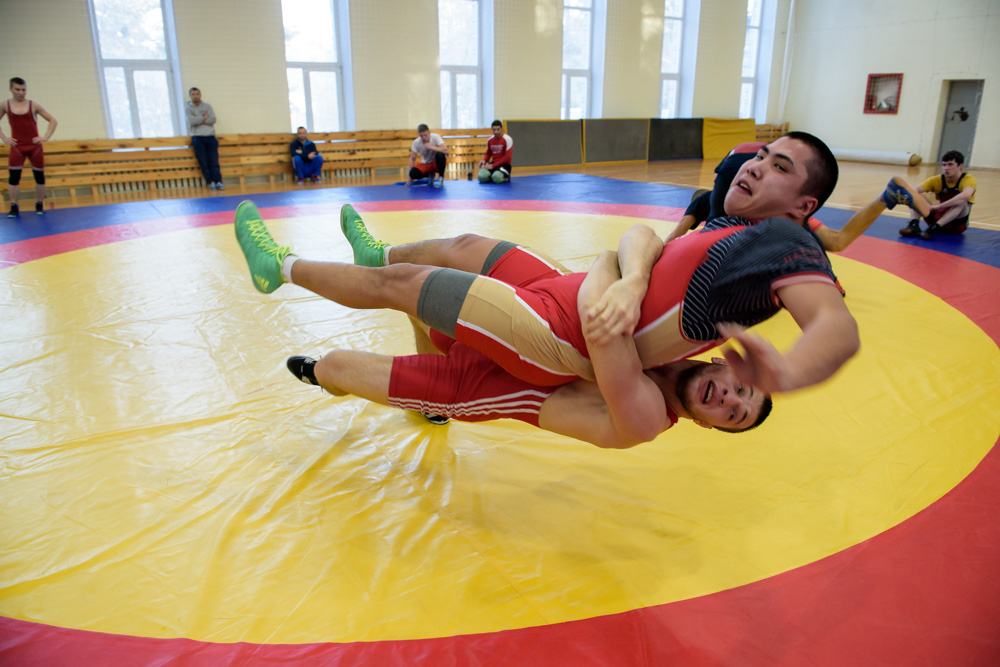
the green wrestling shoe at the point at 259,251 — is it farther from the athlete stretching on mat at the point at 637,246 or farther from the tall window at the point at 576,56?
the tall window at the point at 576,56

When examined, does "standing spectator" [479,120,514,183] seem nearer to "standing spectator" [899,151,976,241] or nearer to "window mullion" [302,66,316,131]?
"window mullion" [302,66,316,131]

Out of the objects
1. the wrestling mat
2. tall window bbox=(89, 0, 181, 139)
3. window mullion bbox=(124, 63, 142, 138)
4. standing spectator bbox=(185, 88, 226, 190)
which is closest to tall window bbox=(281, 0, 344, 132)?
standing spectator bbox=(185, 88, 226, 190)

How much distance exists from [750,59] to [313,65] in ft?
42.6

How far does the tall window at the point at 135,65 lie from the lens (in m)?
10.5

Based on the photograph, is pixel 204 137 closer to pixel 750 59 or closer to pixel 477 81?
pixel 477 81

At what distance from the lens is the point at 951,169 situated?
19.9 feet

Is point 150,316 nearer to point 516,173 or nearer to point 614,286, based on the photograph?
point 614,286

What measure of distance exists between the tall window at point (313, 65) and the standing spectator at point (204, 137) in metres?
1.85

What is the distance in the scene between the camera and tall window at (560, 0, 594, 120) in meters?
15.3

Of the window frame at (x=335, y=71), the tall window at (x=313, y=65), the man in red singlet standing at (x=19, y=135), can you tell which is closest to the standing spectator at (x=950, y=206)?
the man in red singlet standing at (x=19, y=135)

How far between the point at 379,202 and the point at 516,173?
5495mm

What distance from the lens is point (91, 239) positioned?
19.6 ft

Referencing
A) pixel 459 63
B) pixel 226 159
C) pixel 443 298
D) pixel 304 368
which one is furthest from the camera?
pixel 459 63

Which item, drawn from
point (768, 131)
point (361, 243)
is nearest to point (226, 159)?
point (361, 243)
